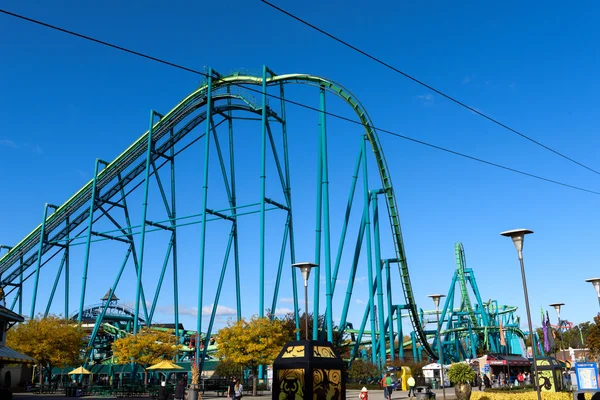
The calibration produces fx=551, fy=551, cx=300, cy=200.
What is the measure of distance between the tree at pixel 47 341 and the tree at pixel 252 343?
38.3 feet

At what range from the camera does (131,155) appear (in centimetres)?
3888

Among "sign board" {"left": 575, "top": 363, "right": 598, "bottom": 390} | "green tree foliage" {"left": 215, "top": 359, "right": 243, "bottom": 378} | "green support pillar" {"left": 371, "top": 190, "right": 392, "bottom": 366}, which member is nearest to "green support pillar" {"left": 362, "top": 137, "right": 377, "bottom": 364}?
"green support pillar" {"left": 371, "top": 190, "right": 392, "bottom": 366}

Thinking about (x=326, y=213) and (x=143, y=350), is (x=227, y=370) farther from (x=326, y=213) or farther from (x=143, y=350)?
(x=326, y=213)

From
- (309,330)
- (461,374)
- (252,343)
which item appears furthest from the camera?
(309,330)

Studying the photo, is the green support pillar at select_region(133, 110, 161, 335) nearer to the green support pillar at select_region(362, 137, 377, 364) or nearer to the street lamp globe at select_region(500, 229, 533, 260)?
the green support pillar at select_region(362, 137, 377, 364)

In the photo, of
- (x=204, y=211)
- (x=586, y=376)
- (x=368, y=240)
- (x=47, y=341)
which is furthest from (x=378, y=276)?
(x=47, y=341)

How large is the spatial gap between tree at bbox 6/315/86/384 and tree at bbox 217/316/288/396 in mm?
11673

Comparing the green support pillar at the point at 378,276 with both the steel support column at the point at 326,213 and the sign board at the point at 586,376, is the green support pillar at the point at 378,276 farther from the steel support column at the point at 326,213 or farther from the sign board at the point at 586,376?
the sign board at the point at 586,376

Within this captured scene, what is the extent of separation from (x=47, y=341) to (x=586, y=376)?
30.3 metres

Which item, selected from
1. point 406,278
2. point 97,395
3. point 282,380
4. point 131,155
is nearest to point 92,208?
point 131,155

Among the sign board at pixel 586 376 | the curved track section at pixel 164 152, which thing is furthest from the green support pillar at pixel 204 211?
the sign board at pixel 586 376

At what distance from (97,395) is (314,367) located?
82.2 ft

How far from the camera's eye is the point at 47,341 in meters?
34.3

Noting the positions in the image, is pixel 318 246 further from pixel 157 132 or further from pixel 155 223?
pixel 157 132
